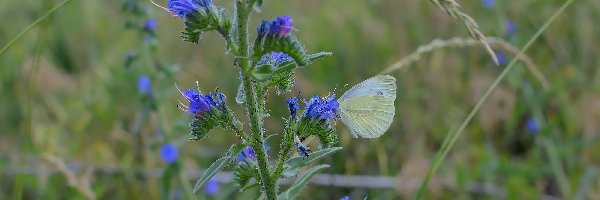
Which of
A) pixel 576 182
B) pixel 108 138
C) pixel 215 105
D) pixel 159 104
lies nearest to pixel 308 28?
pixel 108 138

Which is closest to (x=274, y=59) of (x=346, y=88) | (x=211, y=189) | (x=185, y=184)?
(x=185, y=184)

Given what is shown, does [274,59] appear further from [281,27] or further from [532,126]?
[532,126]

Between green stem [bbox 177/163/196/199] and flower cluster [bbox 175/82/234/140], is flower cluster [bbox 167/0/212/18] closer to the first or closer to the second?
flower cluster [bbox 175/82/234/140]

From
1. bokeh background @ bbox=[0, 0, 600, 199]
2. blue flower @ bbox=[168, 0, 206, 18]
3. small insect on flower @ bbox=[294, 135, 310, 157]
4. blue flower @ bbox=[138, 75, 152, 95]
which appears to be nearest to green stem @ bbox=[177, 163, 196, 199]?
bokeh background @ bbox=[0, 0, 600, 199]

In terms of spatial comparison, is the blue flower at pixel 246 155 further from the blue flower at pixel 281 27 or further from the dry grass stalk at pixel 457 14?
the dry grass stalk at pixel 457 14

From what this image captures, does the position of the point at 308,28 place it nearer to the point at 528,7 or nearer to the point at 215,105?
the point at 528,7

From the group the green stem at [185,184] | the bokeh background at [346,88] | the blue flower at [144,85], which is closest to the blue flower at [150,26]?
the bokeh background at [346,88]
